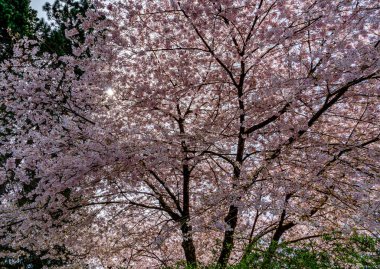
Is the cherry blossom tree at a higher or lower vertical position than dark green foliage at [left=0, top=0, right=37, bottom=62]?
lower

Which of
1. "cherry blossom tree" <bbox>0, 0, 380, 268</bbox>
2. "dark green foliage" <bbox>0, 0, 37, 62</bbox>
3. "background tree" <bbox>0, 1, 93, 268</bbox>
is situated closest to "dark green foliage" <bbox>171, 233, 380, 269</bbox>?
"cherry blossom tree" <bbox>0, 0, 380, 268</bbox>

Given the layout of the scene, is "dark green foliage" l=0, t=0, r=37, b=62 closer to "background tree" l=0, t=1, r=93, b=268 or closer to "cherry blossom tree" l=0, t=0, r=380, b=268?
"background tree" l=0, t=1, r=93, b=268

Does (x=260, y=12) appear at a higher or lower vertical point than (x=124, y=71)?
lower

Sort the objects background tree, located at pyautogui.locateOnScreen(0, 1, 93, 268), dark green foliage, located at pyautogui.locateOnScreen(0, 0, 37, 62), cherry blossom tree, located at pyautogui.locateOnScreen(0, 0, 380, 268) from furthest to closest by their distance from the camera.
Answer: dark green foliage, located at pyautogui.locateOnScreen(0, 0, 37, 62) → background tree, located at pyautogui.locateOnScreen(0, 1, 93, 268) → cherry blossom tree, located at pyautogui.locateOnScreen(0, 0, 380, 268)

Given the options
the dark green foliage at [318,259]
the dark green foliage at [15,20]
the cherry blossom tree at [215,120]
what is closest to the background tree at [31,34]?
the dark green foliage at [15,20]

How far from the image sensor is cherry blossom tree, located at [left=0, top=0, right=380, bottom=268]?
5734mm

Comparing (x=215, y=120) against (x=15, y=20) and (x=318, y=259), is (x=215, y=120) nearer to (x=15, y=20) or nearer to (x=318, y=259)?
(x=318, y=259)

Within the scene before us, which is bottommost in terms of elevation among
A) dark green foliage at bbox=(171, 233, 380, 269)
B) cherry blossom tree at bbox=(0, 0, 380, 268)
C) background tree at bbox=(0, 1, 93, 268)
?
dark green foliage at bbox=(171, 233, 380, 269)

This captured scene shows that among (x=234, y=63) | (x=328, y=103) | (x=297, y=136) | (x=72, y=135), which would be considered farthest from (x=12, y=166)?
(x=328, y=103)

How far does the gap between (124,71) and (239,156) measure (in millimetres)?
3277

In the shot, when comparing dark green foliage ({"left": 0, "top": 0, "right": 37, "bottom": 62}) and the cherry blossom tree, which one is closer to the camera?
the cherry blossom tree

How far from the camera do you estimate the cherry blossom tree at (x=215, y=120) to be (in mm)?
5734

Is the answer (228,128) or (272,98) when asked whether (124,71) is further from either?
(272,98)

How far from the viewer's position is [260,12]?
20.1ft
